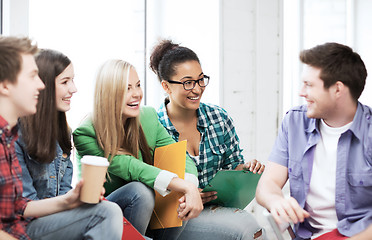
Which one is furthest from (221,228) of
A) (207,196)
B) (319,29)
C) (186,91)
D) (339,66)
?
(319,29)

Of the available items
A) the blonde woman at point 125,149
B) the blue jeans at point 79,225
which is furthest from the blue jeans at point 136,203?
the blue jeans at point 79,225

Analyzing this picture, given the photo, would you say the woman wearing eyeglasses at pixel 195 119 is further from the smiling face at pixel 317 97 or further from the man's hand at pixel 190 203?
the smiling face at pixel 317 97

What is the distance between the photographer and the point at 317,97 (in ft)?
5.59

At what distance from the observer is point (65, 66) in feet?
5.97

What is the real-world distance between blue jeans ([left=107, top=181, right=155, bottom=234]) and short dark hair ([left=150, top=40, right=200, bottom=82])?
0.74 meters

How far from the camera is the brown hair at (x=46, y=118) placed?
166 cm

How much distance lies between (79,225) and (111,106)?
0.60 meters

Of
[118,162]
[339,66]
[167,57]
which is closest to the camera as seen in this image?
[339,66]

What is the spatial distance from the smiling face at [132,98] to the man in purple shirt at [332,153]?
0.63m

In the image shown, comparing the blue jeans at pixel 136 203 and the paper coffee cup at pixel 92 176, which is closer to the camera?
the paper coffee cup at pixel 92 176

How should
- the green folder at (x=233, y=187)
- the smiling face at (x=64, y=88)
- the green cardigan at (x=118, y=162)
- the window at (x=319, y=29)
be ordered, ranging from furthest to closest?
the window at (x=319, y=29)
the green folder at (x=233, y=187)
the green cardigan at (x=118, y=162)
the smiling face at (x=64, y=88)

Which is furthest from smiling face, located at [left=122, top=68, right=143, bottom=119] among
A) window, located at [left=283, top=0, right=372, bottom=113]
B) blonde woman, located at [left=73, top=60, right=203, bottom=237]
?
window, located at [left=283, top=0, right=372, bottom=113]

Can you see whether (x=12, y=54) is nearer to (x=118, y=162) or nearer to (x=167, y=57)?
(x=118, y=162)

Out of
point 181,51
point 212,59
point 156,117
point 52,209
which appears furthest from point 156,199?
point 212,59
